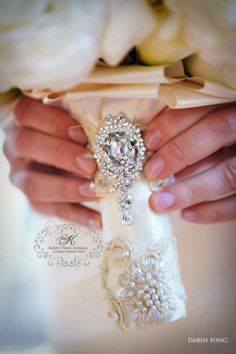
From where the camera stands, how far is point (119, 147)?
48 cm

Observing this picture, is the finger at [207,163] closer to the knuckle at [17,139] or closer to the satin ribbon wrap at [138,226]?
the satin ribbon wrap at [138,226]

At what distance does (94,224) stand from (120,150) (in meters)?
0.10

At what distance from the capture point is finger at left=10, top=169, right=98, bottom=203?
527 mm

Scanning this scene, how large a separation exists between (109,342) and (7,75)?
33 cm

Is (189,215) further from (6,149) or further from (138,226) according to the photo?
(6,149)

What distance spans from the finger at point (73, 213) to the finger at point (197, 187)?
0.07 meters

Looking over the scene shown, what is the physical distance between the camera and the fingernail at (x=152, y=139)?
49 cm

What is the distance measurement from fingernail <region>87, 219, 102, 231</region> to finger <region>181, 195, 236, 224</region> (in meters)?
0.10

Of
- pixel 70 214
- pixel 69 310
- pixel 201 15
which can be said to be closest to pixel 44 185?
pixel 70 214

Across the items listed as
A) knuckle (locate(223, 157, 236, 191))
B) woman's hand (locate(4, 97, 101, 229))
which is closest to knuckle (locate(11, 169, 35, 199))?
woman's hand (locate(4, 97, 101, 229))
